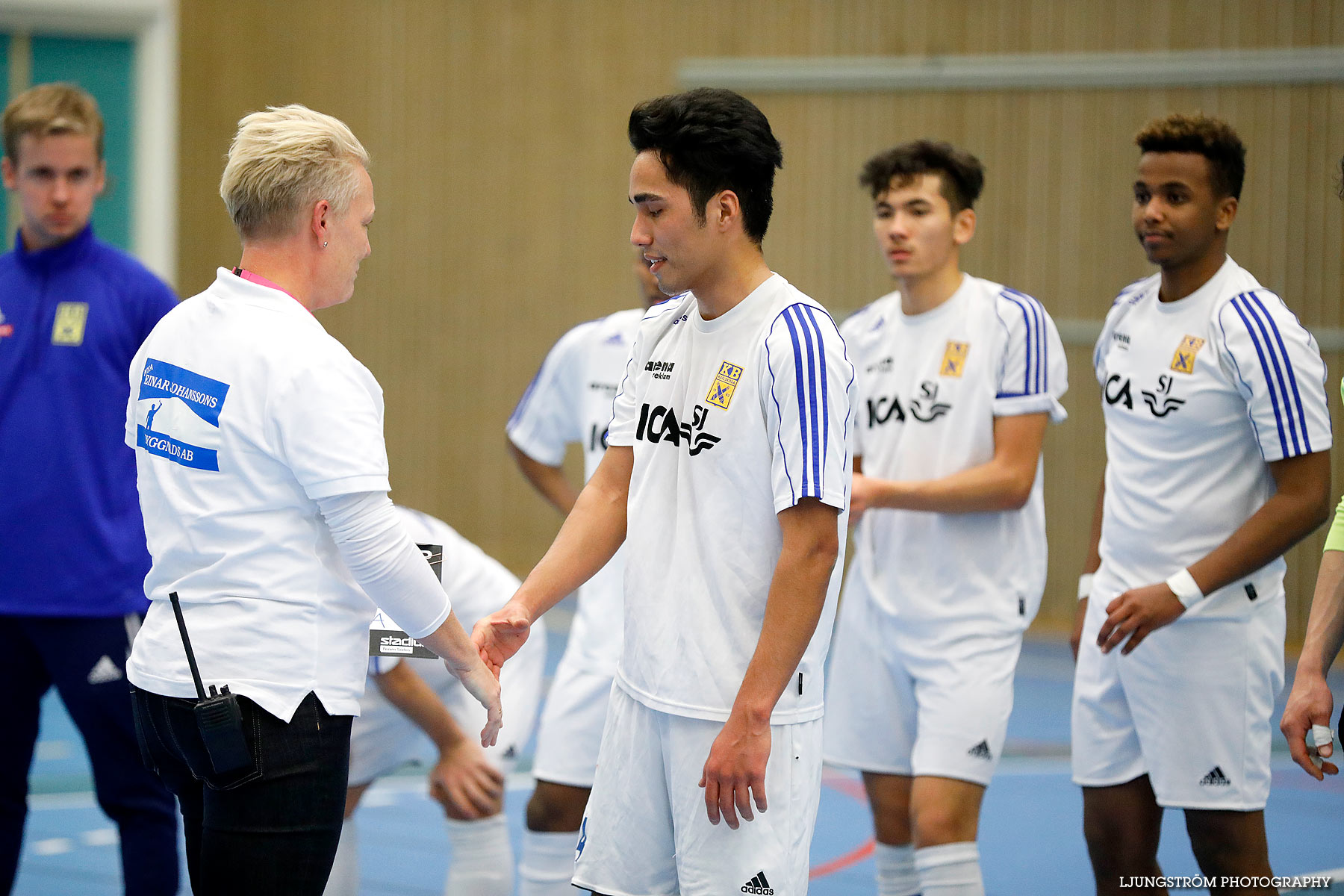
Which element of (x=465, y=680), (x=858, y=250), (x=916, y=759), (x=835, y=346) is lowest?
(x=916, y=759)

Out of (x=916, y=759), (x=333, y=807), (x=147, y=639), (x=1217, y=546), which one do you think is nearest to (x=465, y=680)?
(x=333, y=807)

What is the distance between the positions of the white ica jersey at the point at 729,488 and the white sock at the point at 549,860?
4.50ft

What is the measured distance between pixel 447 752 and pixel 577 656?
639 mm

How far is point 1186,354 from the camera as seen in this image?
3494 millimetres

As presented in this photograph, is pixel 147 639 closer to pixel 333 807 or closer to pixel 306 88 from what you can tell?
pixel 333 807

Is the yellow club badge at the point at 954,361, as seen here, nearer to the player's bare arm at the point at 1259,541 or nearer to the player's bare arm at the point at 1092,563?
the player's bare arm at the point at 1092,563

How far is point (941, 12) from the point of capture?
9891 mm

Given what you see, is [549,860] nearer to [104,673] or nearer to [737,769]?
[104,673]

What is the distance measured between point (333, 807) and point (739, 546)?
2.80 feet

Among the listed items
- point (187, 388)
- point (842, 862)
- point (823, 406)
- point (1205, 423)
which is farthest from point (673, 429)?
point (842, 862)

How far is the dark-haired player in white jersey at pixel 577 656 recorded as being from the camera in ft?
12.6

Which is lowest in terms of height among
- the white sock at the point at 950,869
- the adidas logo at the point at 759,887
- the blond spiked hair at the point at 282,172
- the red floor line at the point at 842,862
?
the red floor line at the point at 842,862

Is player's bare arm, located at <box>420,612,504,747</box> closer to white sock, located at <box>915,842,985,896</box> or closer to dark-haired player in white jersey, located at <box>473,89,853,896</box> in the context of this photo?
dark-haired player in white jersey, located at <box>473,89,853,896</box>

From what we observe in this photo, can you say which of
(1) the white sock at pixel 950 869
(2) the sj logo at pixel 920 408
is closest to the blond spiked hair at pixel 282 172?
(2) the sj logo at pixel 920 408
